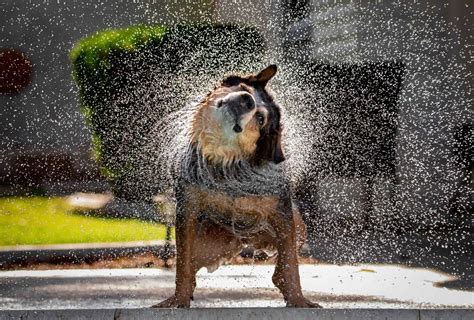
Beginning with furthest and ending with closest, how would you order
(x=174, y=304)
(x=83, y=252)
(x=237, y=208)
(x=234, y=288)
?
(x=83, y=252) < (x=234, y=288) < (x=237, y=208) < (x=174, y=304)

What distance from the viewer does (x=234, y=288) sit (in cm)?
521

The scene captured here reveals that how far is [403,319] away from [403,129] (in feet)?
12.7

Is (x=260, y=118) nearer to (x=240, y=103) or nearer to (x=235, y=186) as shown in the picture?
(x=240, y=103)

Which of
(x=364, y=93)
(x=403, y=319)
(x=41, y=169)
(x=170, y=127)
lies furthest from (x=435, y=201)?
(x=403, y=319)

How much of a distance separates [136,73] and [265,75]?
274cm

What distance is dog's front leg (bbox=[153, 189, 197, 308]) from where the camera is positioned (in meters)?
4.21

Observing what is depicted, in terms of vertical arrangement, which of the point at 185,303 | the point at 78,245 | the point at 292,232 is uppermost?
the point at 292,232

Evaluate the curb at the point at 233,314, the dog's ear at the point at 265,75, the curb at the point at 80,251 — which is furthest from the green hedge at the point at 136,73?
the curb at the point at 233,314

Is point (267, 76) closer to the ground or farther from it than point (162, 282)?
farther from it

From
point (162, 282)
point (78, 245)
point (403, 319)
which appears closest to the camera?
point (403, 319)

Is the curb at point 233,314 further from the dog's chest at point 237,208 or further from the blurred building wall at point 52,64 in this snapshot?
the blurred building wall at point 52,64

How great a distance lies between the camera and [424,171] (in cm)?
773

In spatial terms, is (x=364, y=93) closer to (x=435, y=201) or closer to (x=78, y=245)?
(x=435, y=201)

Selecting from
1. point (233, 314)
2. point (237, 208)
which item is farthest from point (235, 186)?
point (233, 314)
